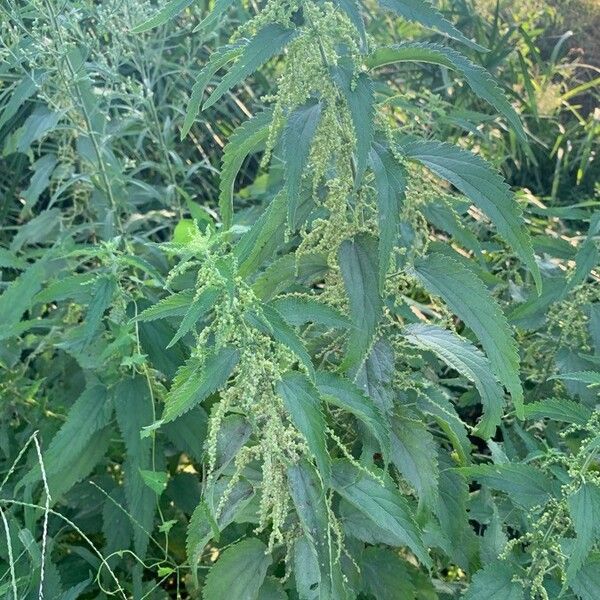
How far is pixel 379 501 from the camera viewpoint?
1280mm

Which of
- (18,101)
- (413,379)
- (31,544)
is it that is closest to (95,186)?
(18,101)

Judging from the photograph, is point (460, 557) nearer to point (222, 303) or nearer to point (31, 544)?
point (222, 303)

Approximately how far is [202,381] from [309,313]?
0.19 m

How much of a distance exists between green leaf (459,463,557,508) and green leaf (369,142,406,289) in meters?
0.37

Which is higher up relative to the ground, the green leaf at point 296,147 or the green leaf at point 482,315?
the green leaf at point 296,147

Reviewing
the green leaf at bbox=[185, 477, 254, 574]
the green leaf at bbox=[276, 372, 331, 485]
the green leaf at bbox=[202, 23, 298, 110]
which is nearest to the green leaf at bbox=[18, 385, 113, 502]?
the green leaf at bbox=[185, 477, 254, 574]

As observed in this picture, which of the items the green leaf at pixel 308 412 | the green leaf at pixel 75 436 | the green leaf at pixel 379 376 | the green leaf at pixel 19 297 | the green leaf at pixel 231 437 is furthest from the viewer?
the green leaf at pixel 19 297

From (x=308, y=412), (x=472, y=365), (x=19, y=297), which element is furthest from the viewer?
(x=19, y=297)

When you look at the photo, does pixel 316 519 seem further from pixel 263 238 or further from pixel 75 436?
pixel 75 436

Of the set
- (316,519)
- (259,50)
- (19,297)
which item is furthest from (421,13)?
(19,297)

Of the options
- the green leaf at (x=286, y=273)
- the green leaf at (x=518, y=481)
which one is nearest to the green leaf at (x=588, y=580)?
the green leaf at (x=518, y=481)

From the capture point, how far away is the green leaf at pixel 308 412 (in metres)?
1.16

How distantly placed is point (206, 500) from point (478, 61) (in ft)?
7.39

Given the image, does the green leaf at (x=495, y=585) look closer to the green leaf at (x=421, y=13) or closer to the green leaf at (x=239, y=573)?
the green leaf at (x=239, y=573)
